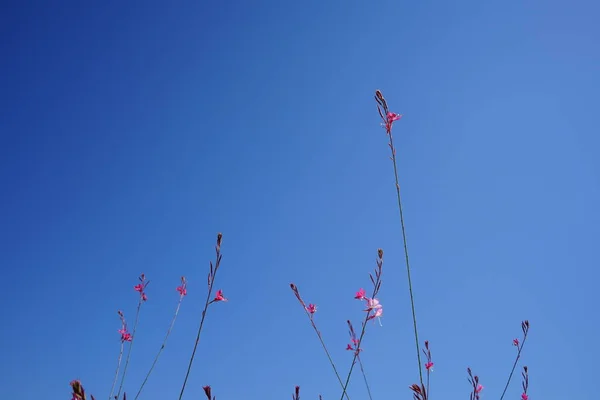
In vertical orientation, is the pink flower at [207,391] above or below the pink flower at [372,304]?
below

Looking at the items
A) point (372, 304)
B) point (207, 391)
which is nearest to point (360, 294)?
point (372, 304)

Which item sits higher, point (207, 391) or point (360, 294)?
point (360, 294)

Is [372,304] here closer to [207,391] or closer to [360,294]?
[360,294]

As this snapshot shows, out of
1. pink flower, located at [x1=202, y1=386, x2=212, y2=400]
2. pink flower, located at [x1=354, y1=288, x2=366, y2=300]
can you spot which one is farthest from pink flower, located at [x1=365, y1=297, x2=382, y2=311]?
pink flower, located at [x1=202, y1=386, x2=212, y2=400]

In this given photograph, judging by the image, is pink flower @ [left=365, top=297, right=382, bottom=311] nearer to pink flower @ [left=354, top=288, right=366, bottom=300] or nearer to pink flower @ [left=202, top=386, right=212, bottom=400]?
pink flower @ [left=354, top=288, right=366, bottom=300]

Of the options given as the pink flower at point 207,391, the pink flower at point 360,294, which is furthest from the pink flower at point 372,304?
the pink flower at point 207,391

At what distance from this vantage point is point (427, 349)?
8.81ft

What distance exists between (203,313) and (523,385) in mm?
3203

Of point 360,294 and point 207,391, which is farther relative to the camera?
point 360,294

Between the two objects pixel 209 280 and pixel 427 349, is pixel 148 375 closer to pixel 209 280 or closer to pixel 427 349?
pixel 209 280

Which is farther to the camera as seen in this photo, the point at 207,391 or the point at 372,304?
the point at 372,304

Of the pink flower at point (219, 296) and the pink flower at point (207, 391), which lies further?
the pink flower at point (219, 296)

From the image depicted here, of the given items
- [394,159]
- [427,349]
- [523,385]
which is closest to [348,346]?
[427,349]

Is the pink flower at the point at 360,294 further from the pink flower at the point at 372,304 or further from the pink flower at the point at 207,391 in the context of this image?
the pink flower at the point at 207,391
